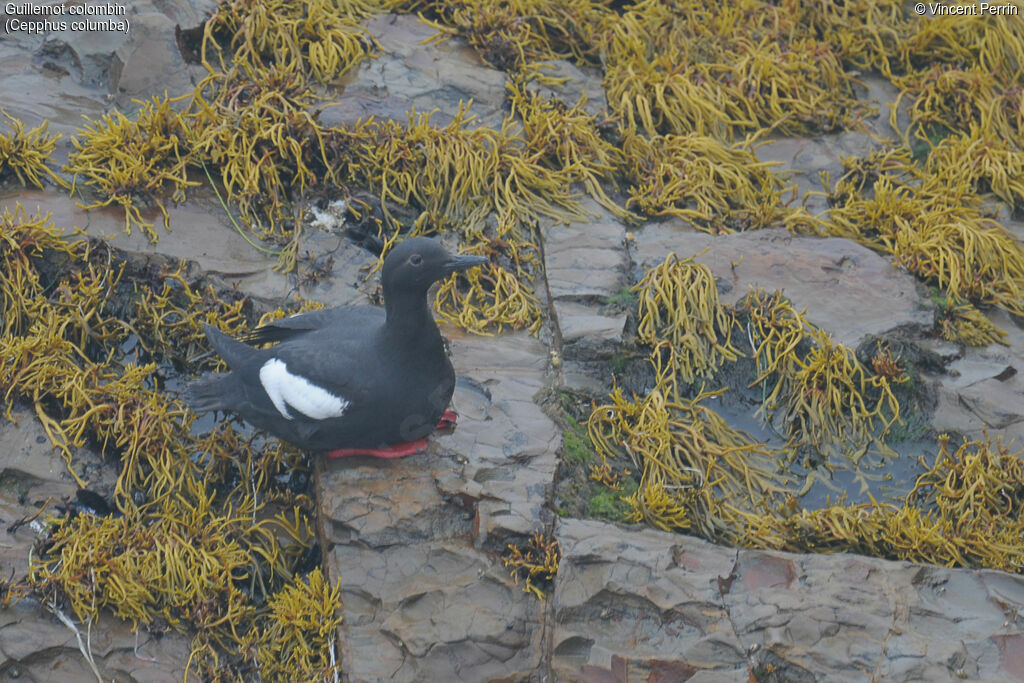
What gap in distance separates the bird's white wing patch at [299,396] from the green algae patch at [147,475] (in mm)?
565

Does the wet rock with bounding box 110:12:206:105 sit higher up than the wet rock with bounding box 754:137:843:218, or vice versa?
the wet rock with bounding box 110:12:206:105

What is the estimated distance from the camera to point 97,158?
5.98 meters

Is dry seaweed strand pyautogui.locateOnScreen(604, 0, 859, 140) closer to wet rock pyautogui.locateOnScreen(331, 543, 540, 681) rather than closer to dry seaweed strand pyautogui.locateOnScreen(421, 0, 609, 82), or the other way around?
dry seaweed strand pyautogui.locateOnScreen(421, 0, 609, 82)

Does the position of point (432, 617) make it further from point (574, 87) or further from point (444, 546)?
point (574, 87)

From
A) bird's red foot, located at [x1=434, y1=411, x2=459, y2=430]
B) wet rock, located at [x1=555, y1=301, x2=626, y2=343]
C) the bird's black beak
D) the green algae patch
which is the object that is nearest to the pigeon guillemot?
the bird's black beak

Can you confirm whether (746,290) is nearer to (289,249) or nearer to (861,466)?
(861,466)

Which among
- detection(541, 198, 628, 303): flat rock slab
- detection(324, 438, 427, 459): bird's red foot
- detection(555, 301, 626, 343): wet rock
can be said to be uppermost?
detection(541, 198, 628, 303): flat rock slab

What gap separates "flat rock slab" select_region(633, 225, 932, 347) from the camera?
18.8 feet

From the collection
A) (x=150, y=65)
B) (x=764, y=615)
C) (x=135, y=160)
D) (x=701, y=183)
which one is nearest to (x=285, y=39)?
(x=150, y=65)

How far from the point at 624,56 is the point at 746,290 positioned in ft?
7.90

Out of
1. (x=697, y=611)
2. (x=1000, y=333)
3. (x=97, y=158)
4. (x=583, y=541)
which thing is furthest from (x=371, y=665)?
(x=1000, y=333)

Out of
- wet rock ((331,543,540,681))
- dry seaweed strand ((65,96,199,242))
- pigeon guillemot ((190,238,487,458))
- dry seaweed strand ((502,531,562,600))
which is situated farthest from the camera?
dry seaweed strand ((65,96,199,242))

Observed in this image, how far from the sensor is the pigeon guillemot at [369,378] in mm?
4410

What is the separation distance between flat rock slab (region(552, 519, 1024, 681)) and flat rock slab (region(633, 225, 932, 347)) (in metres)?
1.76
